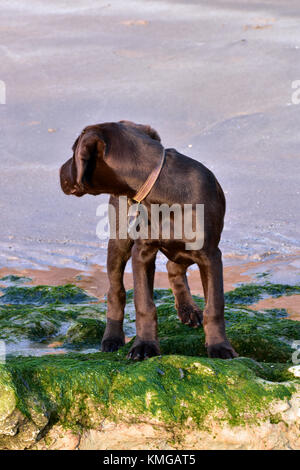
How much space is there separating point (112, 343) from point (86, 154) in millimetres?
1498

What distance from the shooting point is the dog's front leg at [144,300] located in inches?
201

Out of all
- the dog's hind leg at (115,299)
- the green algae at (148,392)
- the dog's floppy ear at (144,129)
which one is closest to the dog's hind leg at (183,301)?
the dog's hind leg at (115,299)

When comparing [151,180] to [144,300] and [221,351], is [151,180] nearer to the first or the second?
[144,300]

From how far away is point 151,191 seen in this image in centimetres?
499

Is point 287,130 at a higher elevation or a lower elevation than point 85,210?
higher

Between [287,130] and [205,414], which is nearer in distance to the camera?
[205,414]

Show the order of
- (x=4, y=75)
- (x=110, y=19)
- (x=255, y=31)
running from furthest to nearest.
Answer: (x=110, y=19) → (x=255, y=31) → (x=4, y=75)

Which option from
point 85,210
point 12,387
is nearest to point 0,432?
point 12,387

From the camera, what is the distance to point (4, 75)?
1348 cm

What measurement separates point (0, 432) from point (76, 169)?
5.40 feet

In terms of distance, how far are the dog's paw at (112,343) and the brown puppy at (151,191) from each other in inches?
25.1

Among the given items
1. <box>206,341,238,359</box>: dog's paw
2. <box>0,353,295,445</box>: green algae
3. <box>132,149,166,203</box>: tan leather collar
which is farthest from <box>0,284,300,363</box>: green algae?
<box>132,149,166,203</box>: tan leather collar

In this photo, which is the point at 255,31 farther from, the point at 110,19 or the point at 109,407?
the point at 109,407
